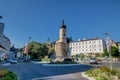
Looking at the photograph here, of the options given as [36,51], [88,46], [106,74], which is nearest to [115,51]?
[36,51]

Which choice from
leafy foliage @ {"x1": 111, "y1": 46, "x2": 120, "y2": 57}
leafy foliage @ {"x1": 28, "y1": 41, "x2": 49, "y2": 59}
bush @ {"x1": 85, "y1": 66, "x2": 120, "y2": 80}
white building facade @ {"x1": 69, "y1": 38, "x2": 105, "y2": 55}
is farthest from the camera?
white building facade @ {"x1": 69, "y1": 38, "x2": 105, "y2": 55}

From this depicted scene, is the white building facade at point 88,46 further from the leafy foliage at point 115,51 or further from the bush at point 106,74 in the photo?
the bush at point 106,74

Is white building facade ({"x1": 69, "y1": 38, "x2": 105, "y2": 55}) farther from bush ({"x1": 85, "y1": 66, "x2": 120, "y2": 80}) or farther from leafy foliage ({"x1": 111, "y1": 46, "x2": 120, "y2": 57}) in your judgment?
bush ({"x1": 85, "y1": 66, "x2": 120, "y2": 80})

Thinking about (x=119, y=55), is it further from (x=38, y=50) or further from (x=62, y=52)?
(x=38, y=50)

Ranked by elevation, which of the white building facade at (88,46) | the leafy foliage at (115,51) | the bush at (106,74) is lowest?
the bush at (106,74)

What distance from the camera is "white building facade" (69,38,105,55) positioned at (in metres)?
140

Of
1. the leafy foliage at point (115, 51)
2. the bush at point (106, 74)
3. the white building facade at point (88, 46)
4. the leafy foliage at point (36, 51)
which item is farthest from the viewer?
the white building facade at point (88, 46)

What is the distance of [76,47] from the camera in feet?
517

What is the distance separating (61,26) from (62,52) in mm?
17755

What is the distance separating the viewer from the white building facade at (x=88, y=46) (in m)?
140

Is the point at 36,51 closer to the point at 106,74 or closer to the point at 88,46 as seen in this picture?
the point at 88,46

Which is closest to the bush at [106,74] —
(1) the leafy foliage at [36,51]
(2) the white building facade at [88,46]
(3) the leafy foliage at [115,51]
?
A: (3) the leafy foliage at [115,51]

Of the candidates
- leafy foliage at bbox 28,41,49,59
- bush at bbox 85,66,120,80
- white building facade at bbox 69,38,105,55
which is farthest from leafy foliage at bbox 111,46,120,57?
bush at bbox 85,66,120,80

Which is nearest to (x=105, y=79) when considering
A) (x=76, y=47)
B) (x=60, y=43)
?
(x=60, y=43)
